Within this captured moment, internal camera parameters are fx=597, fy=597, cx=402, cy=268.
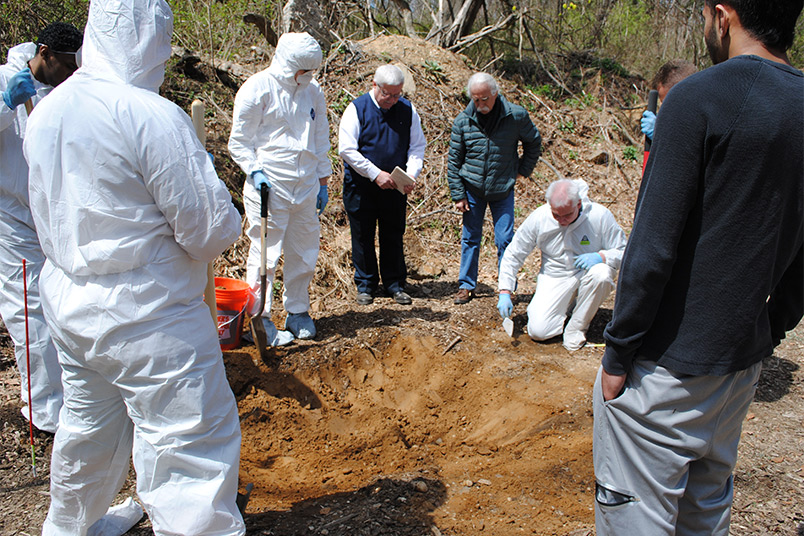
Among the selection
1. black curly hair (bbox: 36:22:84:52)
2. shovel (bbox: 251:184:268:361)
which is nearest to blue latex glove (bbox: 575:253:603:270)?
shovel (bbox: 251:184:268:361)

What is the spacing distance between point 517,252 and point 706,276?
128 inches

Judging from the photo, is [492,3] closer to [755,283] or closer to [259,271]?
[259,271]

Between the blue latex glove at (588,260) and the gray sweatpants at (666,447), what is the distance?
2892mm

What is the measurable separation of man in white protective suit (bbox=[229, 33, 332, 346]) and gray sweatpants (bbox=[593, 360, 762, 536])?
2.97 metres

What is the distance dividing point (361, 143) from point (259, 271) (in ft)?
4.76

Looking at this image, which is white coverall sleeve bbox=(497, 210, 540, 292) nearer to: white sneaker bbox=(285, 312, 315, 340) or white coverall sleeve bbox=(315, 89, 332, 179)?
white sneaker bbox=(285, 312, 315, 340)

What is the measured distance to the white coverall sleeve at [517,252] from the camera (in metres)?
4.74

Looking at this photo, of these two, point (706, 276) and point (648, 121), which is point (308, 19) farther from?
point (706, 276)

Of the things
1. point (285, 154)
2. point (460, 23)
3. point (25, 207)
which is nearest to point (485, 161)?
point (285, 154)

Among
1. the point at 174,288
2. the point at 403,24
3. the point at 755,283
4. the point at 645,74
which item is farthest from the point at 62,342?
the point at 645,74

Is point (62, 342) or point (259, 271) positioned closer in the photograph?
point (62, 342)

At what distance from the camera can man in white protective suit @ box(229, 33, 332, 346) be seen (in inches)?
160

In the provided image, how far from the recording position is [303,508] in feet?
9.42

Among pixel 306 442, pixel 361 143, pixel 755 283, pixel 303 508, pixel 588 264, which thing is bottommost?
pixel 306 442
